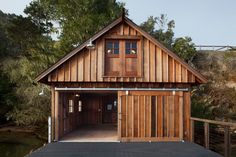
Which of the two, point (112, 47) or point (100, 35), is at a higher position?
point (100, 35)

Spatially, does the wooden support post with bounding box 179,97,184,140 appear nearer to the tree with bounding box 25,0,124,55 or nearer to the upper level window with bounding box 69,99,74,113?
the upper level window with bounding box 69,99,74,113

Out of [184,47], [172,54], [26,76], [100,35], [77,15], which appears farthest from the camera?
[184,47]

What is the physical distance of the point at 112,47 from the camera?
14023 mm

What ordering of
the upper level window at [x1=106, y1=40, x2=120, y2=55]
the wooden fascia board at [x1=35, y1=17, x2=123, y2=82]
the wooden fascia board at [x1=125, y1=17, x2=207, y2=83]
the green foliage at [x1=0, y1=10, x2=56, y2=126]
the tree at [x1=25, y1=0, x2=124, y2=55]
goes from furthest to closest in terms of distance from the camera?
the green foliage at [x1=0, y1=10, x2=56, y2=126], the tree at [x1=25, y1=0, x2=124, y2=55], the upper level window at [x1=106, y1=40, x2=120, y2=55], the wooden fascia board at [x1=125, y1=17, x2=207, y2=83], the wooden fascia board at [x1=35, y1=17, x2=123, y2=82]

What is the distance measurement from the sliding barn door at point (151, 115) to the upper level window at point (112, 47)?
5.73 ft

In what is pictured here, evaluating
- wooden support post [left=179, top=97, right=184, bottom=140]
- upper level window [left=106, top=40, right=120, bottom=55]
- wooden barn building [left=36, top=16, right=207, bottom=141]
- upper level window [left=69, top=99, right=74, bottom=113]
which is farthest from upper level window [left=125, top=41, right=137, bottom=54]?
upper level window [left=69, top=99, right=74, bottom=113]

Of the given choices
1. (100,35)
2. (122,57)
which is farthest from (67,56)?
(122,57)

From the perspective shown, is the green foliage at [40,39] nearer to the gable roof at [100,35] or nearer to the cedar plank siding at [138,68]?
the gable roof at [100,35]

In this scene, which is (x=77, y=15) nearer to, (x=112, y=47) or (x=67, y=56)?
(x=112, y=47)

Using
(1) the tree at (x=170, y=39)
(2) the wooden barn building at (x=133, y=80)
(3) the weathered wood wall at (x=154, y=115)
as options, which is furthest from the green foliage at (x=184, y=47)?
(3) the weathered wood wall at (x=154, y=115)

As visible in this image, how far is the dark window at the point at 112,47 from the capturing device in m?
14.0

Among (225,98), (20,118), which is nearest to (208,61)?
(225,98)

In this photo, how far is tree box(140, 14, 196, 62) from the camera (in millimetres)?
27375

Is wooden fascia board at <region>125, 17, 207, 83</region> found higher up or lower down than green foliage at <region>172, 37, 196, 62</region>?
lower down
